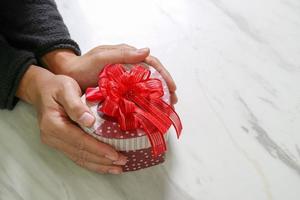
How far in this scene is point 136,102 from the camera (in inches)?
18.1

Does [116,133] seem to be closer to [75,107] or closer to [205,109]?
[75,107]

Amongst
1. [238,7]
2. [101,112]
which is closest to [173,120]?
[101,112]

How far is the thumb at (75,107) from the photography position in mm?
451

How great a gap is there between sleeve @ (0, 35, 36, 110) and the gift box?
129 mm

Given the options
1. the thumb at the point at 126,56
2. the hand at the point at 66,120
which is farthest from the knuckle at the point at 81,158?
the thumb at the point at 126,56

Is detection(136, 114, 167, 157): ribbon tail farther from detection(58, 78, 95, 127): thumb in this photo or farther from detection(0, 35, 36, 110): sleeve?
detection(0, 35, 36, 110): sleeve

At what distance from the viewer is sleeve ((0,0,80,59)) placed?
→ 58 cm

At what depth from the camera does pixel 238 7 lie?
0.73 metres

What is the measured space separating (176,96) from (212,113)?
0.19 feet

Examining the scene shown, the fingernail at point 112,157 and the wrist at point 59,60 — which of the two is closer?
the fingernail at point 112,157

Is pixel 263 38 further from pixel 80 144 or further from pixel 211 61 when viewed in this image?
pixel 80 144

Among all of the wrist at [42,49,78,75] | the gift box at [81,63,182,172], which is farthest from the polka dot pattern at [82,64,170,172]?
the wrist at [42,49,78,75]

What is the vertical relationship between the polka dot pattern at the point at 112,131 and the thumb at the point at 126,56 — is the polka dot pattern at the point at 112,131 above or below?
below

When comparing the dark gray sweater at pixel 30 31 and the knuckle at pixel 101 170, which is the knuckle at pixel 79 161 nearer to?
the knuckle at pixel 101 170
